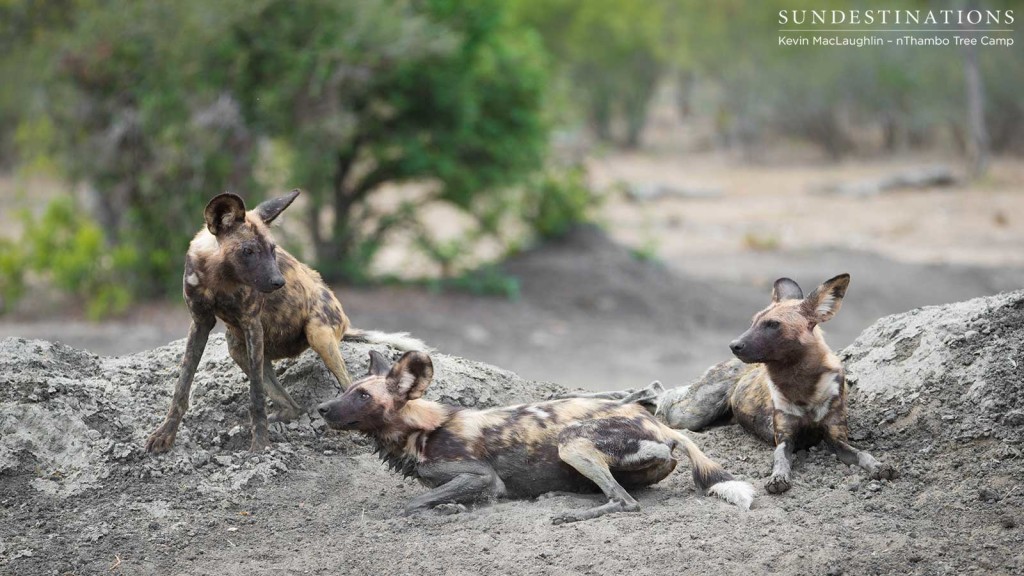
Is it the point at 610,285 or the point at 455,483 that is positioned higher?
the point at 610,285

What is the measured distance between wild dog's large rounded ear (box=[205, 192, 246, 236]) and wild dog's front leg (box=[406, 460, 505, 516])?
1489mm

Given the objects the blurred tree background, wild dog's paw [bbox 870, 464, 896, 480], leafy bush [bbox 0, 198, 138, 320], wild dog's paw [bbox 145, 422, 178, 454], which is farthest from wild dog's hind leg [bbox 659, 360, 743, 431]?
leafy bush [bbox 0, 198, 138, 320]

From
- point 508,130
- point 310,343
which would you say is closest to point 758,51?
point 508,130

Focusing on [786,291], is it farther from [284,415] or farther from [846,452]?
[284,415]

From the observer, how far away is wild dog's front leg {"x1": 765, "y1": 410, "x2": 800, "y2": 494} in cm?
518

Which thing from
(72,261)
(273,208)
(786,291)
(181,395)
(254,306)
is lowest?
(181,395)

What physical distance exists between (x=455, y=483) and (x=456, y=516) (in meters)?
0.17

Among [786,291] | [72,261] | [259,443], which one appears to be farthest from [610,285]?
[259,443]

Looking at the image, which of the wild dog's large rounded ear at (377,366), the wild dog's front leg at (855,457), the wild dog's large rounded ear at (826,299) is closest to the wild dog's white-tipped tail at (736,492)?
the wild dog's front leg at (855,457)

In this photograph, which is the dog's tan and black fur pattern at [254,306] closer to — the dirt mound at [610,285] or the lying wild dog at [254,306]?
the lying wild dog at [254,306]

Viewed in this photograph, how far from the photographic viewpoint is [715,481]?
17.1 ft

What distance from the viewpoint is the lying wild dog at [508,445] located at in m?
5.12

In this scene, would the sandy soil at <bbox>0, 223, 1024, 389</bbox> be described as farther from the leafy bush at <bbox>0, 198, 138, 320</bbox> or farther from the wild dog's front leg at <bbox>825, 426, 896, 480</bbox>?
the wild dog's front leg at <bbox>825, 426, 896, 480</bbox>

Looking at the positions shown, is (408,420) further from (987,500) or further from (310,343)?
(987,500)
